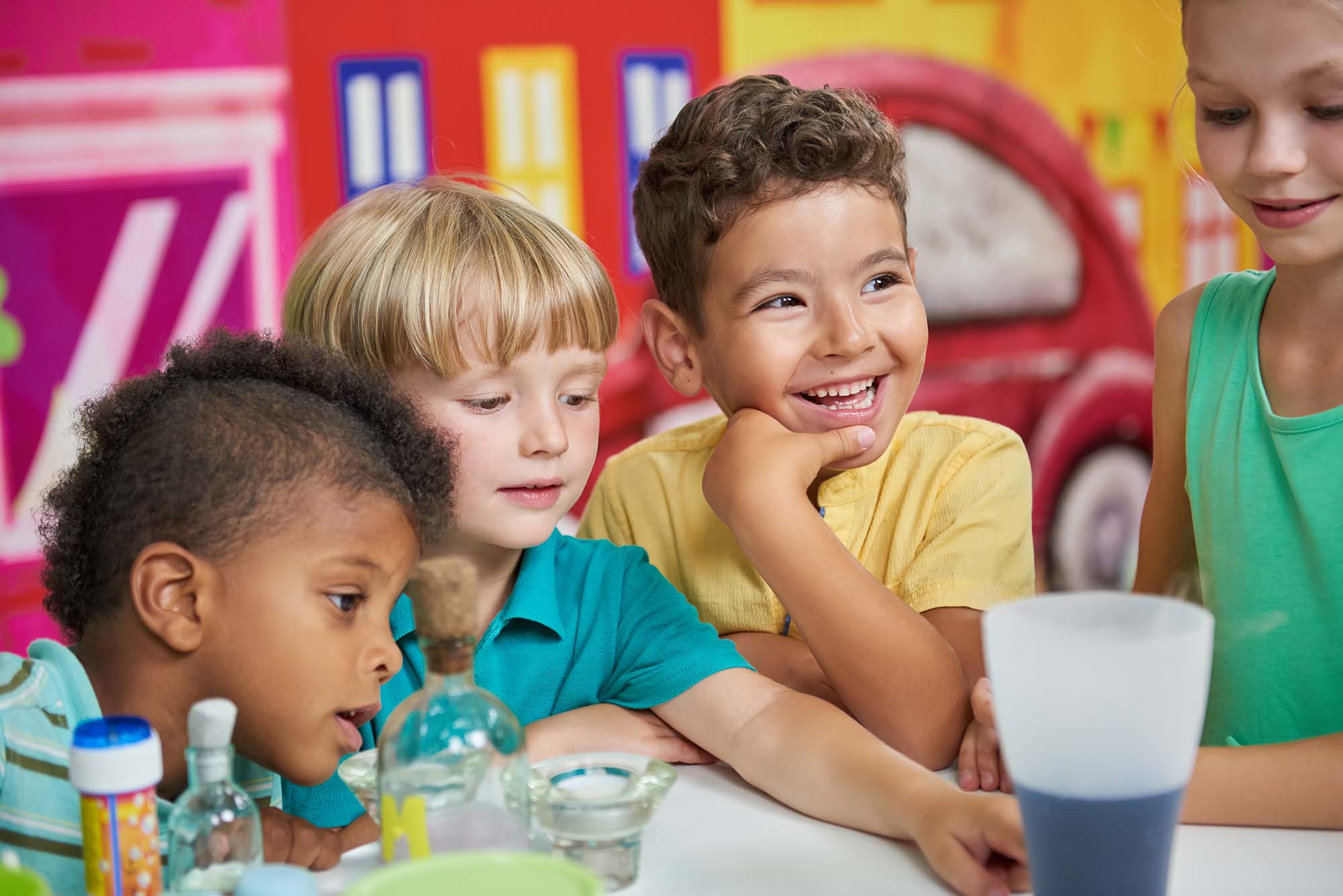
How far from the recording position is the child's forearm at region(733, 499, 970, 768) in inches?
40.9

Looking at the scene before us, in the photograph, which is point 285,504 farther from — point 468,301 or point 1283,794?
point 1283,794

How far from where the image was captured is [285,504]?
814 mm

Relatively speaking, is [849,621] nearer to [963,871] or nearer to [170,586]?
[963,871]

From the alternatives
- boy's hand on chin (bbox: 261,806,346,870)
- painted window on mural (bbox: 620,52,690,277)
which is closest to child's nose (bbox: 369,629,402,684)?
boy's hand on chin (bbox: 261,806,346,870)

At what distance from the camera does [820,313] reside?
123 centimetres

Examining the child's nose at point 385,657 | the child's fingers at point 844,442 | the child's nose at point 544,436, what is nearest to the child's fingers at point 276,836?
the child's nose at point 385,657

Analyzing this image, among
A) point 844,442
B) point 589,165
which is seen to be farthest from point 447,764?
point 589,165

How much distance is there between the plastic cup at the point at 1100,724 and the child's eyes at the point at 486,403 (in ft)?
1.92

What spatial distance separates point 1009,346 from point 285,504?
2648mm

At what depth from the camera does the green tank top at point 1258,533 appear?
107 cm

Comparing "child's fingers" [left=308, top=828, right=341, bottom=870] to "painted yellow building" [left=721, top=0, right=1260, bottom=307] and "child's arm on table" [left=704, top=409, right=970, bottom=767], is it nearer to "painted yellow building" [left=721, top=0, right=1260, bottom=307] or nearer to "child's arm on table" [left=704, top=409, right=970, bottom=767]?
"child's arm on table" [left=704, top=409, right=970, bottom=767]

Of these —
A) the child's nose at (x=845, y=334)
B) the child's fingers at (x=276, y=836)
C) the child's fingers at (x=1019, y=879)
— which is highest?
the child's nose at (x=845, y=334)

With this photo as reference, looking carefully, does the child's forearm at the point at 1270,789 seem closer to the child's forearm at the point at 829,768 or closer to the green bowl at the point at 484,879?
the child's forearm at the point at 829,768

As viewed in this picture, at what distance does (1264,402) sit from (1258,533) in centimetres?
11
